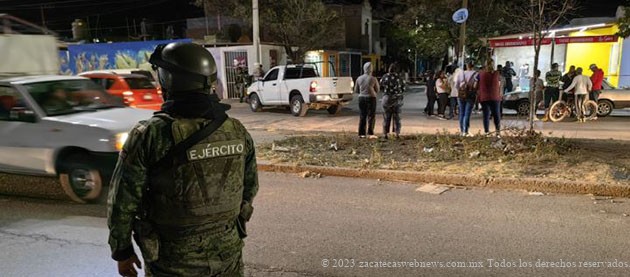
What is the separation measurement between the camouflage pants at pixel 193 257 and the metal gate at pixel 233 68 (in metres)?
20.4

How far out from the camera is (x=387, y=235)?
193 inches

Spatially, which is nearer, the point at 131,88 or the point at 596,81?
the point at 131,88

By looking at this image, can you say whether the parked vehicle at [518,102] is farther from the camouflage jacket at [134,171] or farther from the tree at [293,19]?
the camouflage jacket at [134,171]

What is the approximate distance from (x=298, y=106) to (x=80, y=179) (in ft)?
33.9

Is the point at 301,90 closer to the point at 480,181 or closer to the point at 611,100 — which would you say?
the point at 611,100

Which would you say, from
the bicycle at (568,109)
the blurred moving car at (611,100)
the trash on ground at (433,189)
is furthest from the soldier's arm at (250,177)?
the blurred moving car at (611,100)

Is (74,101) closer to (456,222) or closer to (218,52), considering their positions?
(456,222)

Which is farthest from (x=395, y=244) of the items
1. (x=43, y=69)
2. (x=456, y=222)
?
(x=43, y=69)

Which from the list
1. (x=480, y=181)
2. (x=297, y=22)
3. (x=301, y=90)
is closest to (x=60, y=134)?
(x=480, y=181)

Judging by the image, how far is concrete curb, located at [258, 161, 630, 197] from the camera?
6211mm

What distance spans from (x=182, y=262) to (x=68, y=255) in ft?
9.85

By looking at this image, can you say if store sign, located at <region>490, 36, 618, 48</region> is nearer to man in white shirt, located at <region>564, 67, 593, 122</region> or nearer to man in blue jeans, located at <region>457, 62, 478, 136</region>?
man in white shirt, located at <region>564, 67, 593, 122</region>

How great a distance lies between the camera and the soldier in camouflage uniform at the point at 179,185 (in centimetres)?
209

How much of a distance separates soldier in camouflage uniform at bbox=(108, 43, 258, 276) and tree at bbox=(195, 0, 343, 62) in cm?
2072
